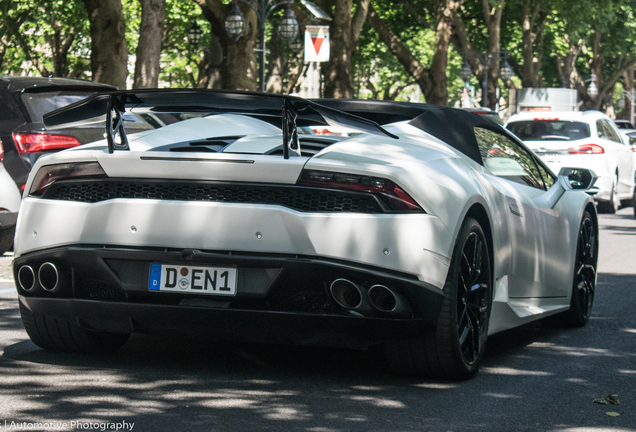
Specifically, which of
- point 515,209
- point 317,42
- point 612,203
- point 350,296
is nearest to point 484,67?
point 317,42

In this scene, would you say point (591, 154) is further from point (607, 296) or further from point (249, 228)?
point (249, 228)

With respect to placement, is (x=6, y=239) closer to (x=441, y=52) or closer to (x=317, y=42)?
(x=317, y=42)

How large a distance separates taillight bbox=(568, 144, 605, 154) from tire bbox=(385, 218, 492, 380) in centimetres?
1209

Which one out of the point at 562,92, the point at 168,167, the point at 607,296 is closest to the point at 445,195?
the point at 168,167

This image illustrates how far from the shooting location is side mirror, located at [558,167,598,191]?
6.83 metres

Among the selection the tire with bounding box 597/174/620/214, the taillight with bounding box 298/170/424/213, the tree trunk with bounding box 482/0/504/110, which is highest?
the tree trunk with bounding box 482/0/504/110

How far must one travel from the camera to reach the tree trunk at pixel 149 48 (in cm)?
1644

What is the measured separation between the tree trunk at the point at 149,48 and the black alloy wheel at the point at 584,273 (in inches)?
413

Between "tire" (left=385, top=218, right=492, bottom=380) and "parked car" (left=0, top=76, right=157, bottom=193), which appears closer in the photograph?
"tire" (left=385, top=218, right=492, bottom=380)

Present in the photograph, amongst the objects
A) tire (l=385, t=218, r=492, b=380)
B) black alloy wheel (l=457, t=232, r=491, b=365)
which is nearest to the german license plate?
tire (l=385, t=218, r=492, b=380)

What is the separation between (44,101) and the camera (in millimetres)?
10281

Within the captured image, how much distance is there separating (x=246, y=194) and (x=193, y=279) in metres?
0.44

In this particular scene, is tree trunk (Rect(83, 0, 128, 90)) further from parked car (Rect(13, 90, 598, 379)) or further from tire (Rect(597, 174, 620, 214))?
parked car (Rect(13, 90, 598, 379))

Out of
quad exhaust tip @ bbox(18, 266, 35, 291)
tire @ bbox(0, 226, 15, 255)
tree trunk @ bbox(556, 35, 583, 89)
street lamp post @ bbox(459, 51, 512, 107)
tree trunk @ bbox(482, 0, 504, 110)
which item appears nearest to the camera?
quad exhaust tip @ bbox(18, 266, 35, 291)
